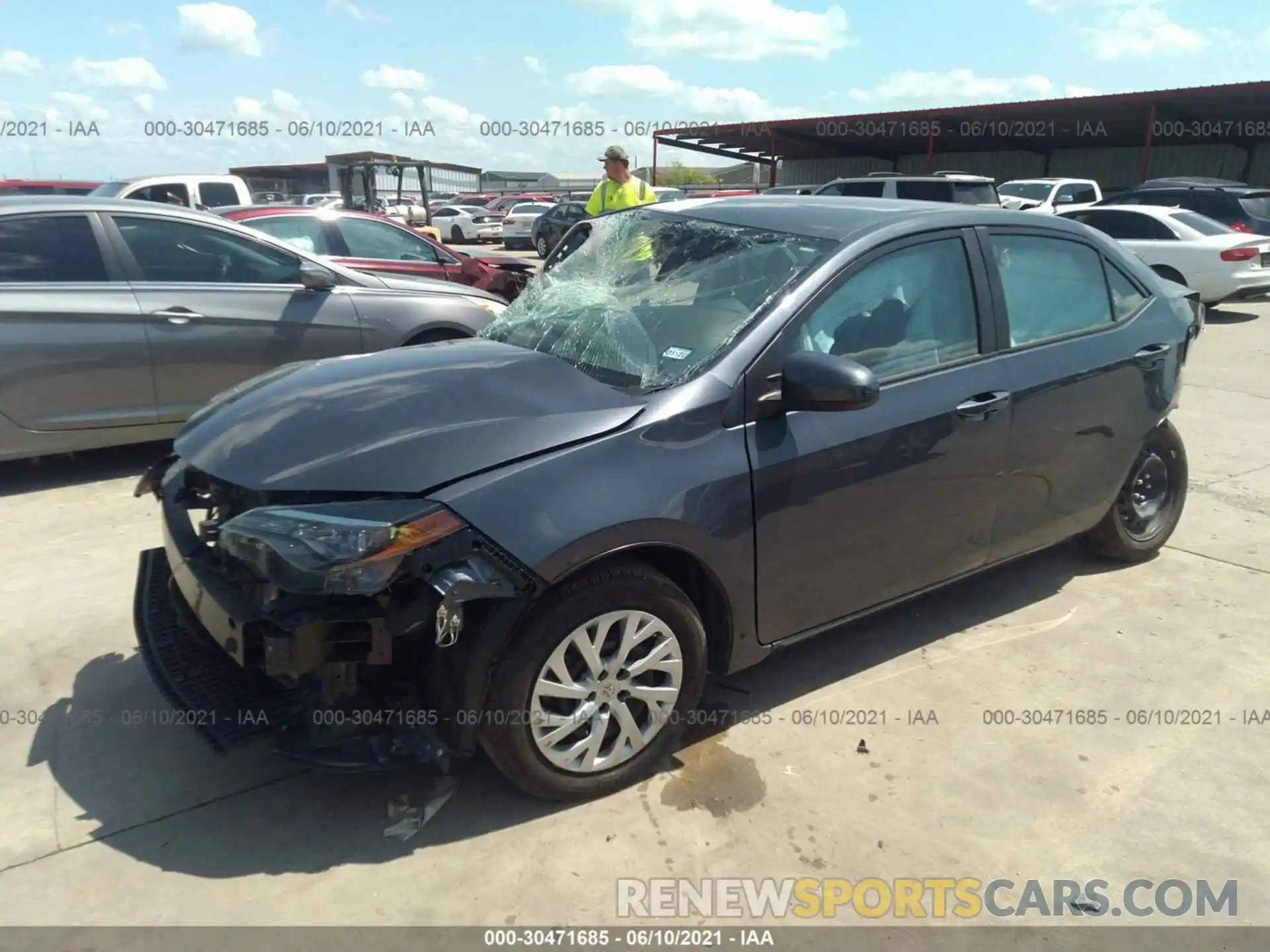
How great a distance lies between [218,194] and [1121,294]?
37.2 feet

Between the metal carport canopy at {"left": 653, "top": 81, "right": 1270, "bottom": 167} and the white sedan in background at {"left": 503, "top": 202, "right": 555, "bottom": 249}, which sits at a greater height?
the metal carport canopy at {"left": 653, "top": 81, "right": 1270, "bottom": 167}

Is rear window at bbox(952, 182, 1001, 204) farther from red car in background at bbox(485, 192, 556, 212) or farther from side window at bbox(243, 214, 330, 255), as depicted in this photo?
red car in background at bbox(485, 192, 556, 212)

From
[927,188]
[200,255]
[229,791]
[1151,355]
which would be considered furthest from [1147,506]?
[927,188]

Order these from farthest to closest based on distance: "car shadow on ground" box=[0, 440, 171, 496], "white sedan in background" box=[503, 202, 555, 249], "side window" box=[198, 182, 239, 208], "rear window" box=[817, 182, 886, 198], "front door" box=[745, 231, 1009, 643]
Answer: "white sedan in background" box=[503, 202, 555, 249] → "rear window" box=[817, 182, 886, 198] → "side window" box=[198, 182, 239, 208] → "car shadow on ground" box=[0, 440, 171, 496] → "front door" box=[745, 231, 1009, 643]

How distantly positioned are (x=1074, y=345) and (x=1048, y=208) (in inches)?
639

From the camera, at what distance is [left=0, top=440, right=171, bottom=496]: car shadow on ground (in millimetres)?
5500

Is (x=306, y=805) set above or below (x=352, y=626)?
below

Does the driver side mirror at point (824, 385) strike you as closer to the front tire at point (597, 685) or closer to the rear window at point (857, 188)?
→ the front tire at point (597, 685)

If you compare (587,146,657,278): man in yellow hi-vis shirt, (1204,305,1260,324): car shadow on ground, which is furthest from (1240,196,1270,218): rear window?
(587,146,657,278): man in yellow hi-vis shirt

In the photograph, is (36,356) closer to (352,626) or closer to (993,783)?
(352,626)

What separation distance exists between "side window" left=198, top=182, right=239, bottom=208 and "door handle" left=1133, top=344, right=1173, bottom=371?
11196 millimetres

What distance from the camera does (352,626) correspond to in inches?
94.7

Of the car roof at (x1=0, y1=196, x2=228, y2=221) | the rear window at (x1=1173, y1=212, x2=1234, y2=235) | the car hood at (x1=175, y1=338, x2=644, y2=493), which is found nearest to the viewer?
the car hood at (x1=175, y1=338, x2=644, y2=493)
